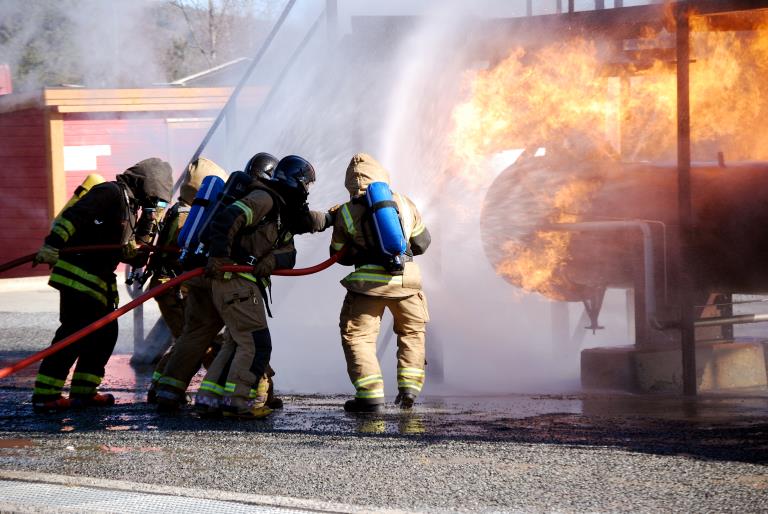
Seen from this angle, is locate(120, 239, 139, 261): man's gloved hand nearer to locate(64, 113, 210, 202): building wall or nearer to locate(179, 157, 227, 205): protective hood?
locate(179, 157, 227, 205): protective hood

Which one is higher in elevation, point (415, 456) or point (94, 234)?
point (94, 234)

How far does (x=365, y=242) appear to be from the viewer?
22.1 feet

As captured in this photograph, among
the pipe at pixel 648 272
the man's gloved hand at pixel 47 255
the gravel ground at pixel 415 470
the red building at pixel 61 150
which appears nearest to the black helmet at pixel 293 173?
the man's gloved hand at pixel 47 255

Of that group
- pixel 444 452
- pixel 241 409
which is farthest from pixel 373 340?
pixel 444 452

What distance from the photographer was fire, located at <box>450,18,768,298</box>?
Answer: 27.8 ft

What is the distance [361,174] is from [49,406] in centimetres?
234

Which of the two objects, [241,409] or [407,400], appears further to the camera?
[407,400]

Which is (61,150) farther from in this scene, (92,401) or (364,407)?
(364,407)

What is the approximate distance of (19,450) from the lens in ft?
18.2

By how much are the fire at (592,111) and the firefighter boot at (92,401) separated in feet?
10.5

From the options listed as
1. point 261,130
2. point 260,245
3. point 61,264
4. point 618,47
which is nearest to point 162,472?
point 260,245

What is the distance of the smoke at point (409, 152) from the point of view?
8.62 metres

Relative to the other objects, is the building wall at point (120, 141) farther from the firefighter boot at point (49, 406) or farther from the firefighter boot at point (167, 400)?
the firefighter boot at point (167, 400)

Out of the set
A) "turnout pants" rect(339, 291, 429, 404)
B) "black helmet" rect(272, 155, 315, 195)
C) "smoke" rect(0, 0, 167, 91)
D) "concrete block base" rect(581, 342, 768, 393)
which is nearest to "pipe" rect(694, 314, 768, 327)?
"concrete block base" rect(581, 342, 768, 393)
